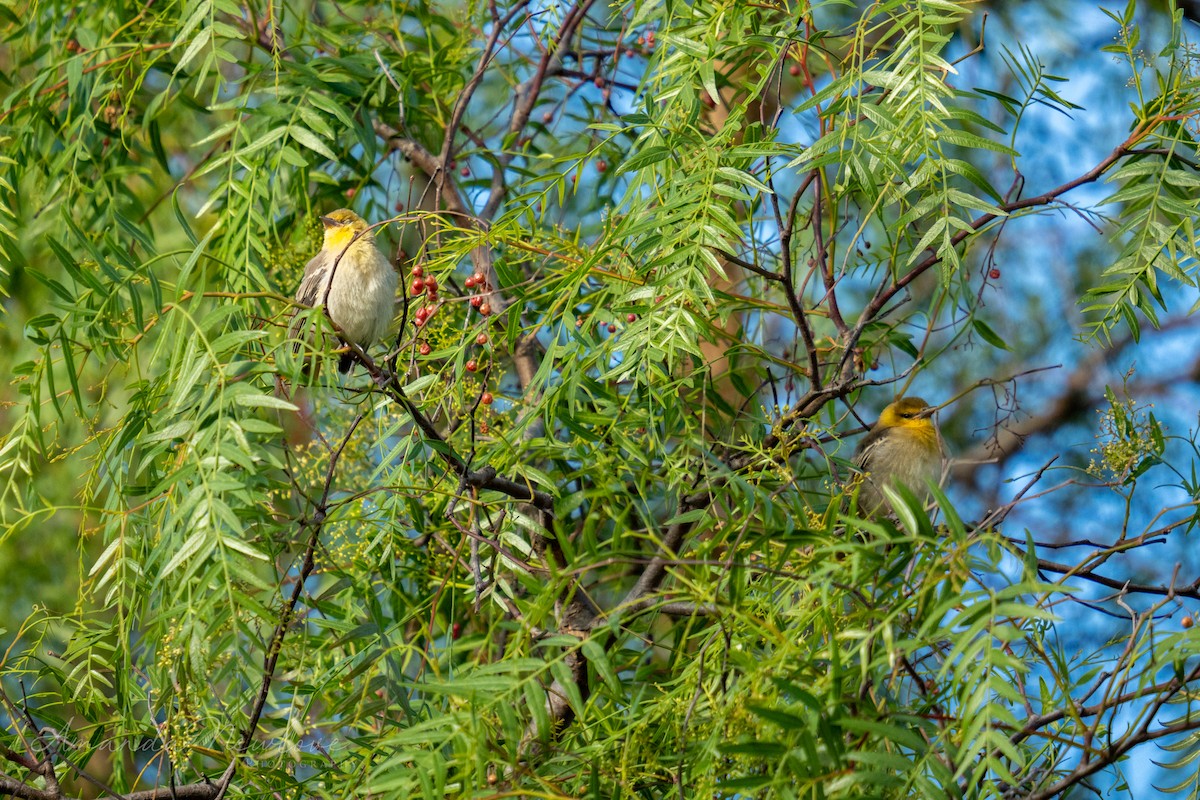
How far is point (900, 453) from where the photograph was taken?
5340mm

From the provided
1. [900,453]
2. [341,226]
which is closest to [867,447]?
[900,453]

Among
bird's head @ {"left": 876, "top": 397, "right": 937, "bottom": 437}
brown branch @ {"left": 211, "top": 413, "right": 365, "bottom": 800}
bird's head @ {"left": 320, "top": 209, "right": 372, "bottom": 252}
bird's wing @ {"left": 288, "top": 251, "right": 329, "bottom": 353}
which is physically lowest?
brown branch @ {"left": 211, "top": 413, "right": 365, "bottom": 800}

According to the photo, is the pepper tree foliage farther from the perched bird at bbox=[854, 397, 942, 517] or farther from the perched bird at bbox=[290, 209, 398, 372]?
the perched bird at bbox=[854, 397, 942, 517]

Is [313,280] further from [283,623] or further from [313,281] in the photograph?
[283,623]

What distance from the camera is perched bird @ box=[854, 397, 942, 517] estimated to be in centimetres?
528

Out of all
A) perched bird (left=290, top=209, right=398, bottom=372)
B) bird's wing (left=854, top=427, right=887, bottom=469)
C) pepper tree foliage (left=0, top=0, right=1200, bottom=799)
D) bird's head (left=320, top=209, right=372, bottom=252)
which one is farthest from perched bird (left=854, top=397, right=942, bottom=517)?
bird's head (left=320, top=209, right=372, bottom=252)

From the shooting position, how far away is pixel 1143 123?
2.78 m

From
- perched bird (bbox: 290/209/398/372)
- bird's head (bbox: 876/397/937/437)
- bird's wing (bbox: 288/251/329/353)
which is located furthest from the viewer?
bird's head (bbox: 876/397/937/437)

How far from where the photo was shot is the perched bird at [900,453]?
17.3 feet

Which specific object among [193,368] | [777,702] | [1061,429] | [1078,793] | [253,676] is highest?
[1061,429]

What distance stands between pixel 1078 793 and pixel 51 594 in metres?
5.03

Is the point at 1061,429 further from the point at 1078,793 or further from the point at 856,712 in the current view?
the point at 856,712

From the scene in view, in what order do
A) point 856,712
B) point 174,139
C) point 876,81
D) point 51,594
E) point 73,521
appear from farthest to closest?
1. point 174,139
2. point 73,521
3. point 51,594
4. point 876,81
5. point 856,712

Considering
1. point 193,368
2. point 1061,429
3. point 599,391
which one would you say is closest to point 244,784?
point 193,368
